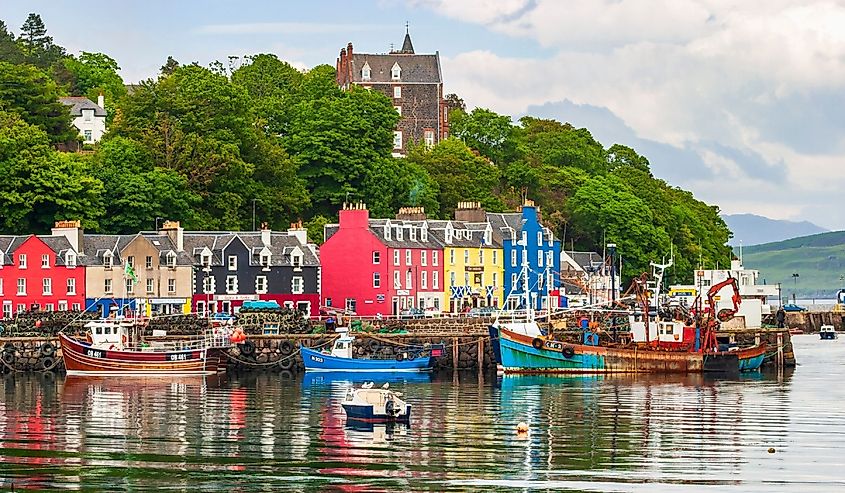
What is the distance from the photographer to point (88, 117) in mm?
154750

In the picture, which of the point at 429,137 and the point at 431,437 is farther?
the point at 429,137

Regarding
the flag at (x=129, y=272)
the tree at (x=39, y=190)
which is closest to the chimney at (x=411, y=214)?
the tree at (x=39, y=190)

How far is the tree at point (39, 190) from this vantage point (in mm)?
109688

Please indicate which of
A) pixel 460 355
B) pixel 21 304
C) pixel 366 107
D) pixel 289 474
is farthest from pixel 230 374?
pixel 366 107

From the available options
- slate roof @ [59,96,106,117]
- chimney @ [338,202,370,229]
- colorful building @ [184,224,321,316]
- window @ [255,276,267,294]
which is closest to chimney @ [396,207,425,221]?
chimney @ [338,202,370,229]

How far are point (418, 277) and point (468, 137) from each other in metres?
50.2

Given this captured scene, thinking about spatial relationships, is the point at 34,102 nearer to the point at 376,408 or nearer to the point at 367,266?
the point at 367,266

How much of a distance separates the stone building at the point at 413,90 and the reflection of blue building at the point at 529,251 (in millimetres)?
43225

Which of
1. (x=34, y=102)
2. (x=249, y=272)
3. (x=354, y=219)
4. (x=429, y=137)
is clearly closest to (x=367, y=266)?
(x=354, y=219)

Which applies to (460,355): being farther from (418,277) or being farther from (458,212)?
(458,212)

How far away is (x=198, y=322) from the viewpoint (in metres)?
91.8

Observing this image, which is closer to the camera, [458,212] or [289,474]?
[289,474]

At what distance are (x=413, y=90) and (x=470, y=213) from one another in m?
46.5

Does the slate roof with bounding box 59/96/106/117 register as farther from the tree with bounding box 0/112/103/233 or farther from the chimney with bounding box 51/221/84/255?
the chimney with bounding box 51/221/84/255
